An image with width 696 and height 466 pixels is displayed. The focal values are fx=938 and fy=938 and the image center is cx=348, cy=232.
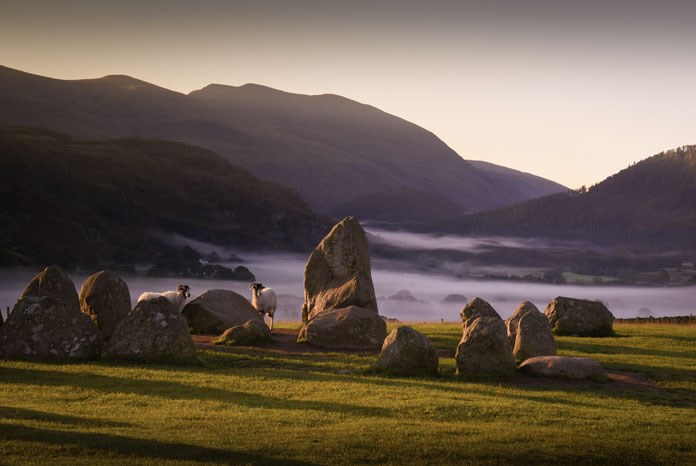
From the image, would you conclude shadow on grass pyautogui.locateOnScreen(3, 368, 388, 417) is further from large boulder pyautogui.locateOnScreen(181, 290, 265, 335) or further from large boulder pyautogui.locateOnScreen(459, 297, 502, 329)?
large boulder pyautogui.locateOnScreen(181, 290, 265, 335)

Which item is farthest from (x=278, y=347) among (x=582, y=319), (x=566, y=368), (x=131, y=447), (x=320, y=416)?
(x=131, y=447)

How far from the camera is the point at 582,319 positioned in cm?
5531

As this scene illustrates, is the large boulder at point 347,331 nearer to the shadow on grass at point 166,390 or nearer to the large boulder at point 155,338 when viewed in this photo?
the large boulder at point 155,338

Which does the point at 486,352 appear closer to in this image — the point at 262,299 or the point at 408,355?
the point at 408,355

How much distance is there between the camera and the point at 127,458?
22.1 m

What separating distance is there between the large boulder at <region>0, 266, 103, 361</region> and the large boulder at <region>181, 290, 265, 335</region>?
12355mm

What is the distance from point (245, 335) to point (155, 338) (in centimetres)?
833

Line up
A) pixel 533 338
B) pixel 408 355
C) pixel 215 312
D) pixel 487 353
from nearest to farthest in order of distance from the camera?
pixel 487 353, pixel 408 355, pixel 533 338, pixel 215 312

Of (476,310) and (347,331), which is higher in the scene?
(476,310)

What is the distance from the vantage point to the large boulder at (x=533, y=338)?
137ft

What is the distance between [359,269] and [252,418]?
96.6 ft

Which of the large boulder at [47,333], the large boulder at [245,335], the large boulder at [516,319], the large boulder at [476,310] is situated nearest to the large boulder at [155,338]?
the large boulder at [47,333]

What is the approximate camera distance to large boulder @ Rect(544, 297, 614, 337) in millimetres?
55000

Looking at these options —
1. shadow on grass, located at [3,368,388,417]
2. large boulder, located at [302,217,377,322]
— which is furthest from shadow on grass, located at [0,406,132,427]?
large boulder, located at [302,217,377,322]
